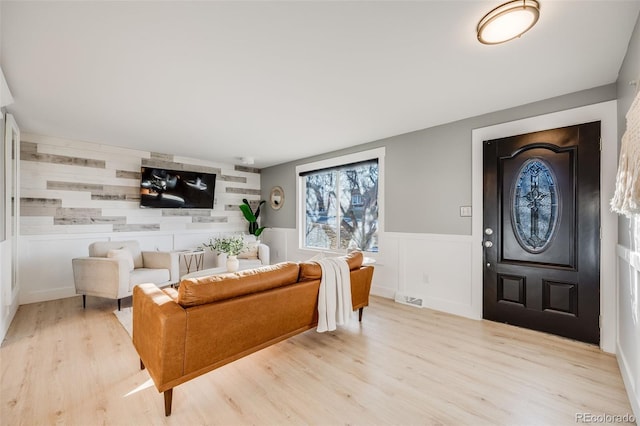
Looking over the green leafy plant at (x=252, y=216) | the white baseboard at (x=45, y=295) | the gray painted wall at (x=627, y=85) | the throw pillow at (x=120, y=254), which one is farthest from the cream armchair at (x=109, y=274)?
the gray painted wall at (x=627, y=85)

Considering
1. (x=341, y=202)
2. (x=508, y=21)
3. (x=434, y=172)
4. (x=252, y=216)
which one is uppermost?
(x=508, y=21)

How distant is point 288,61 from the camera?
2.04 meters

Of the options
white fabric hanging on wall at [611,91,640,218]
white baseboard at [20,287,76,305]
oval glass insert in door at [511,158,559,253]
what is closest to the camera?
A: white fabric hanging on wall at [611,91,640,218]

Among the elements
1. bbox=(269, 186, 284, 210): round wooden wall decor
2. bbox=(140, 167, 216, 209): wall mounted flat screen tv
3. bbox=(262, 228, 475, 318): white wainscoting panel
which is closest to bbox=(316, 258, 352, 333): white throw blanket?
bbox=(262, 228, 475, 318): white wainscoting panel

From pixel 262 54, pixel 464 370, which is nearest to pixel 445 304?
pixel 464 370

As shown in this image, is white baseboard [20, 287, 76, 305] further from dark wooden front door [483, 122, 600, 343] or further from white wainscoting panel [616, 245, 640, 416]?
white wainscoting panel [616, 245, 640, 416]

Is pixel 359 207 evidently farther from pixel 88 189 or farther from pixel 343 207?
pixel 88 189

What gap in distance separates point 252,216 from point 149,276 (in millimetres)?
2512

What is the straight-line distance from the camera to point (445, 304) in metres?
3.35

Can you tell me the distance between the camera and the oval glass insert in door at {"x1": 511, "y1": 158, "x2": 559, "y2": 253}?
266cm

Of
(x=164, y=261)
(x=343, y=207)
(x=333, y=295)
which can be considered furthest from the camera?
(x=343, y=207)

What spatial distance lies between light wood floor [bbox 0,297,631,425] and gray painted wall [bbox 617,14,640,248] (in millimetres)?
1046

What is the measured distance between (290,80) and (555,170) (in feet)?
8.52

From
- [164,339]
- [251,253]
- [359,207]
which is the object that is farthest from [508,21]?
[251,253]
